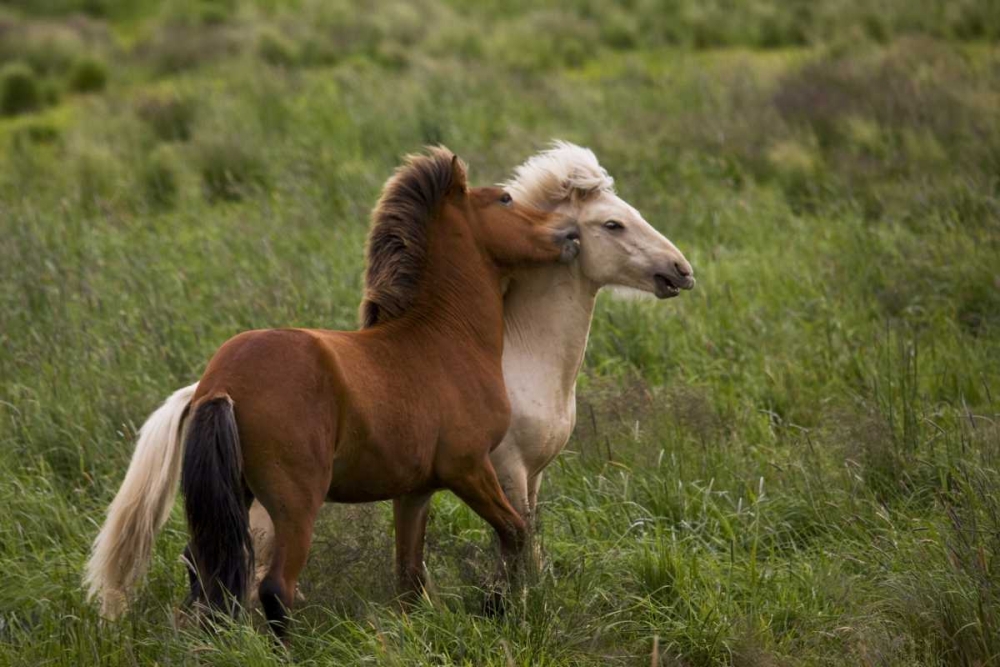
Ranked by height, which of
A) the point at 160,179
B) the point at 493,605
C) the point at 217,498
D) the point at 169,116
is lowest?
the point at 160,179

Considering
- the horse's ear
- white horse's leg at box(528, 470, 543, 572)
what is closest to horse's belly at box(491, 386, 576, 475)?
white horse's leg at box(528, 470, 543, 572)

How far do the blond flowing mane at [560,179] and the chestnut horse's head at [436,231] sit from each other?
0.66 feet

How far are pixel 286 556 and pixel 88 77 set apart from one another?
12196mm

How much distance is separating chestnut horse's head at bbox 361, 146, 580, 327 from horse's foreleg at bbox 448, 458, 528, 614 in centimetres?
63

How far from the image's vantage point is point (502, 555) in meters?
4.05

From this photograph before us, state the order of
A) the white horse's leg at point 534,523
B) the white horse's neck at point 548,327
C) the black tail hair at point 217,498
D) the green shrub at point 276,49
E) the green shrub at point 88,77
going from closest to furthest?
the black tail hair at point 217,498, the white horse's leg at point 534,523, the white horse's neck at point 548,327, the green shrub at point 276,49, the green shrub at point 88,77

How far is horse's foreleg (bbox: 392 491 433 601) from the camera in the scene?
4188 millimetres

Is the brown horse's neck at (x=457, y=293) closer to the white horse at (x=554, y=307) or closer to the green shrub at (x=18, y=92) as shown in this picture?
the white horse at (x=554, y=307)

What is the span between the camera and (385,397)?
3.80m

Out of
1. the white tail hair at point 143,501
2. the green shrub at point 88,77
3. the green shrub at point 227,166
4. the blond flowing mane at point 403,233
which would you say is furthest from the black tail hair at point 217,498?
the green shrub at point 88,77

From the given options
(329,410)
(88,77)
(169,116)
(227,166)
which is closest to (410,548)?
(329,410)

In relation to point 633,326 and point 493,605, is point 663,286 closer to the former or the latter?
point 493,605

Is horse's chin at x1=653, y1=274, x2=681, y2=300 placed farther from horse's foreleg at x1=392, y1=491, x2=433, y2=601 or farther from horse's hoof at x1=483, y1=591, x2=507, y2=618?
horse's hoof at x1=483, y1=591, x2=507, y2=618

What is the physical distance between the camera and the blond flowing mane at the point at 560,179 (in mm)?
4457
